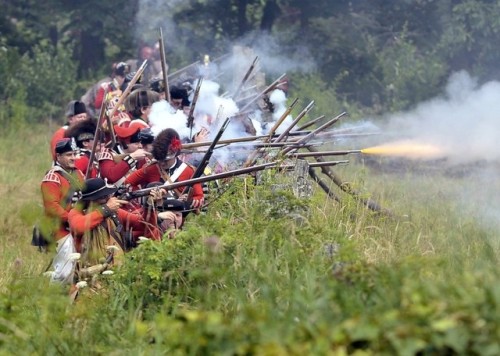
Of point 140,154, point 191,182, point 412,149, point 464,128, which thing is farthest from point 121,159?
point 464,128

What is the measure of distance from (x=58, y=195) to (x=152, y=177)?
3.63 feet

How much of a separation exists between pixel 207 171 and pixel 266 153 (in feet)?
1.92

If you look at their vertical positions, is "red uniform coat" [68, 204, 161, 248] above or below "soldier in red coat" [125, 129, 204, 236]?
below

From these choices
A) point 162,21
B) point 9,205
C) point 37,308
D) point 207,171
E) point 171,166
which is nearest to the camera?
point 37,308

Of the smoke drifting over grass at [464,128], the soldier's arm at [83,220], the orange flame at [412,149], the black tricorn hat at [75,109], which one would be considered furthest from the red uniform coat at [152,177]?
the smoke drifting over grass at [464,128]

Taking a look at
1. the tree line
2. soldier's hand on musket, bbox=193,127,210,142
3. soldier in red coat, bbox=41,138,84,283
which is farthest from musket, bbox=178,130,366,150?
the tree line

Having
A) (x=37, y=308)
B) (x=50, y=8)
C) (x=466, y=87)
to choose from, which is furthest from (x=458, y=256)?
Result: (x=50, y=8)

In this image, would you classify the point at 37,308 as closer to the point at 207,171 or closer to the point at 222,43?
the point at 207,171

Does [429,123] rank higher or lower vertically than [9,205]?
higher

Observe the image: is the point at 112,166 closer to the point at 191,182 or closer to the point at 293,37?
the point at 191,182

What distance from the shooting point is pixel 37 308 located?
6504mm

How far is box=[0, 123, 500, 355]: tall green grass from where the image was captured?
175 inches

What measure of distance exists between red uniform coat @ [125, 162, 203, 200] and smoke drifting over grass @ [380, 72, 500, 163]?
3.85 meters

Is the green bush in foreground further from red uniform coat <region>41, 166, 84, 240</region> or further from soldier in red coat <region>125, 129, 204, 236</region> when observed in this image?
red uniform coat <region>41, 166, 84, 240</region>
